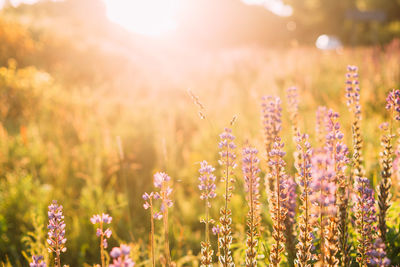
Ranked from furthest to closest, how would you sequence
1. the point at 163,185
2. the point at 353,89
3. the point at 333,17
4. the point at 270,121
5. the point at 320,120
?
1. the point at 333,17
2. the point at 320,120
3. the point at 270,121
4. the point at 353,89
5. the point at 163,185

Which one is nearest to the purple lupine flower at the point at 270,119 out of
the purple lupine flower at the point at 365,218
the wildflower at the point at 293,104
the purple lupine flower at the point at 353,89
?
the wildflower at the point at 293,104

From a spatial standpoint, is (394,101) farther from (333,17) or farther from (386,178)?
(333,17)

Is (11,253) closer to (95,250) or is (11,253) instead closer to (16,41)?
(95,250)

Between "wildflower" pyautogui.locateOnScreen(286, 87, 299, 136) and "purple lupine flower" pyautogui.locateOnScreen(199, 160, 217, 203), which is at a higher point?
"wildflower" pyautogui.locateOnScreen(286, 87, 299, 136)

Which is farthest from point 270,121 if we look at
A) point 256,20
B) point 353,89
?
point 256,20

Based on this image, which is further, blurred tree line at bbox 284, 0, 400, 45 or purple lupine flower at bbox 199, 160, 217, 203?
blurred tree line at bbox 284, 0, 400, 45

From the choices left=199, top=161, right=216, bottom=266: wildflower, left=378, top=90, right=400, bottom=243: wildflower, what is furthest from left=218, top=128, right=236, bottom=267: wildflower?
left=378, top=90, right=400, bottom=243: wildflower

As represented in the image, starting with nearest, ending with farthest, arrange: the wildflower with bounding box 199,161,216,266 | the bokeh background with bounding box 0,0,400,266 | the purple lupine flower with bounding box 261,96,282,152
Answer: the wildflower with bounding box 199,161,216,266 < the purple lupine flower with bounding box 261,96,282,152 < the bokeh background with bounding box 0,0,400,266

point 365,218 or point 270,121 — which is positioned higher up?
point 270,121

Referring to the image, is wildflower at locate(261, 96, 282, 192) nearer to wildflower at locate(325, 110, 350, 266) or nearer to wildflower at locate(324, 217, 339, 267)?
wildflower at locate(325, 110, 350, 266)

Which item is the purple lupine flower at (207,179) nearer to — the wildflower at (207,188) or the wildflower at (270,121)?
the wildflower at (207,188)

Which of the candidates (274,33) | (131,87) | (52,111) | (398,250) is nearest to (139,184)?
(398,250)

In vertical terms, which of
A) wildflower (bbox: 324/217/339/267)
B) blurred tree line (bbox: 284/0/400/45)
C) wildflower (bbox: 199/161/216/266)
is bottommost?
wildflower (bbox: 324/217/339/267)

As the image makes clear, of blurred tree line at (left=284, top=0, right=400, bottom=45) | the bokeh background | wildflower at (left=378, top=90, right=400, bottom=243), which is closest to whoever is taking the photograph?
wildflower at (left=378, top=90, right=400, bottom=243)
